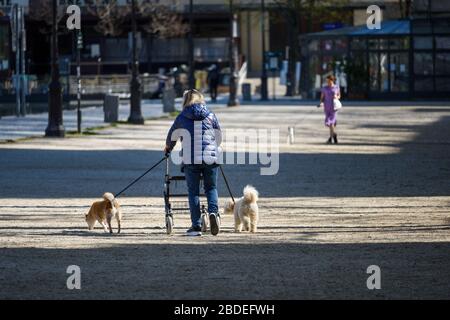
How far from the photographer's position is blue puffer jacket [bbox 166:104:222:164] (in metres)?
17.7

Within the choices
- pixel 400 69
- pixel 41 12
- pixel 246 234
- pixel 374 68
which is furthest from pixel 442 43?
pixel 246 234

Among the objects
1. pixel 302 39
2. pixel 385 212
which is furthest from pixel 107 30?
pixel 385 212

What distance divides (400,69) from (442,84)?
2192 millimetres

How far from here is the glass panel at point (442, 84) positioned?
73431 mm

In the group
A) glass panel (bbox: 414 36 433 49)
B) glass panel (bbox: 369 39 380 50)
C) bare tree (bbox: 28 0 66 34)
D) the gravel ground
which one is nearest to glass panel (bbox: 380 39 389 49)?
glass panel (bbox: 369 39 380 50)

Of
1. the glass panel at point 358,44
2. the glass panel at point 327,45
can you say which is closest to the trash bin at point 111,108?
the glass panel at point 358,44

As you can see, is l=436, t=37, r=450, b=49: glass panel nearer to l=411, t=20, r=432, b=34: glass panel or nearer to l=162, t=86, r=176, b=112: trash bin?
l=411, t=20, r=432, b=34: glass panel

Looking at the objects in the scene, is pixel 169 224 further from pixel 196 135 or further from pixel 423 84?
pixel 423 84

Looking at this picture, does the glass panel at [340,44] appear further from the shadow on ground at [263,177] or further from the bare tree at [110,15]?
the shadow on ground at [263,177]

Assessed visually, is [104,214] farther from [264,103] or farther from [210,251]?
[264,103]

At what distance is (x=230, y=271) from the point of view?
14.3 metres

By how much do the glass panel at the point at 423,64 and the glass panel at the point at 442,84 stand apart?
0.66m

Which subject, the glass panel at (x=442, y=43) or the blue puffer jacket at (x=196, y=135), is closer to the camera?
the blue puffer jacket at (x=196, y=135)
